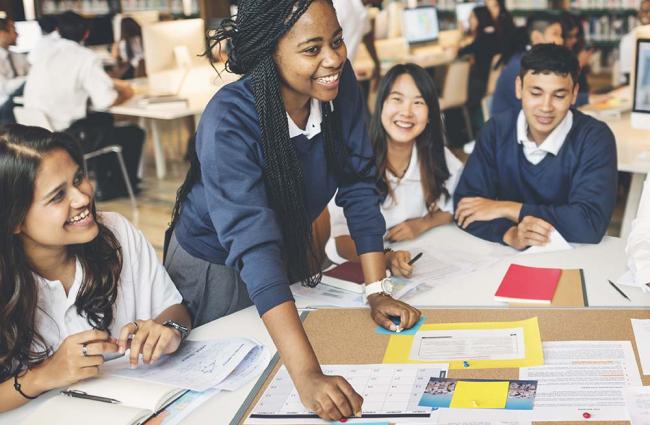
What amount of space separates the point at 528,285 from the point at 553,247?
282 millimetres

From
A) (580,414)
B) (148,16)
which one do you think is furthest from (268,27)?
(148,16)

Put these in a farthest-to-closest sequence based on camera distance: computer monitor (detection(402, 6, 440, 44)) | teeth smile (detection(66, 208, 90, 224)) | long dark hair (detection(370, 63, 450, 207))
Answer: computer monitor (detection(402, 6, 440, 44)) → long dark hair (detection(370, 63, 450, 207)) → teeth smile (detection(66, 208, 90, 224))

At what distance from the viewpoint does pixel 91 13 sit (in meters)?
9.46

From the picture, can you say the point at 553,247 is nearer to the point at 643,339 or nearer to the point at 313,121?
the point at 643,339

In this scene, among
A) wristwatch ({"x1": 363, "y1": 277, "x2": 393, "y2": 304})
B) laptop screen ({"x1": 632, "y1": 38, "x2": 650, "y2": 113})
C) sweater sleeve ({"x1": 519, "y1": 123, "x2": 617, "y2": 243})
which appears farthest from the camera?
laptop screen ({"x1": 632, "y1": 38, "x2": 650, "y2": 113})

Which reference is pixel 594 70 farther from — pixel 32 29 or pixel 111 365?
pixel 111 365

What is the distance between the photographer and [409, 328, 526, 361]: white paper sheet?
136cm

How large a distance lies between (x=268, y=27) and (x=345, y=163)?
41 centimetres

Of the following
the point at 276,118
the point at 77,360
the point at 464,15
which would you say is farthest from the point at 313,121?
the point at 464,15

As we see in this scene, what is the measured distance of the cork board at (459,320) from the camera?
139cm

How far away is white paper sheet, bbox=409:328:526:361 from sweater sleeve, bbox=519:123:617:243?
0.60m

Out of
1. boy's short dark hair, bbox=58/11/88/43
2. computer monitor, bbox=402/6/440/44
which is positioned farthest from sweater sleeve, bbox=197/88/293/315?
computer monitor, bbox=402/6/440/44

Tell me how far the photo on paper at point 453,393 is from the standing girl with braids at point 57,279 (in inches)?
18.6

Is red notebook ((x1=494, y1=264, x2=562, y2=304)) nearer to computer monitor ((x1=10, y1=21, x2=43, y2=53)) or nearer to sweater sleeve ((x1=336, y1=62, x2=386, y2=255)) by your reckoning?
sweater sleeve ((x1=336, y1=62, x2=386, y2=255))
